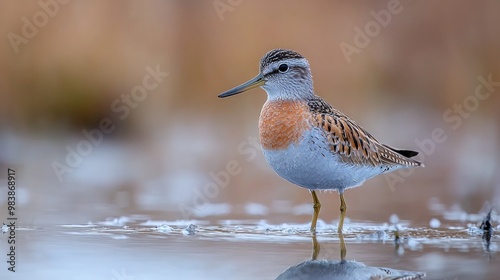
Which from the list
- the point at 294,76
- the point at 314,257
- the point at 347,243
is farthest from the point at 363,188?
the point at 314,257

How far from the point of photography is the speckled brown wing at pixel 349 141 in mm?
9156

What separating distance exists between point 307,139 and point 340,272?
8.21 ft

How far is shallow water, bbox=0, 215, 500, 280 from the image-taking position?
6.58m

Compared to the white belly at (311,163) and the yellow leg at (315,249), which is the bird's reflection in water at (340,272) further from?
the white belly at (311,163)

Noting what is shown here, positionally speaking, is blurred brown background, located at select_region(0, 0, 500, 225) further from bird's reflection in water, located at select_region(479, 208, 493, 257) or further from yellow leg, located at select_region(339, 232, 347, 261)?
yellow leg, located at select_region(339, 232, 347, 261)

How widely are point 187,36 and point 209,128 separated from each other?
209 centimetres

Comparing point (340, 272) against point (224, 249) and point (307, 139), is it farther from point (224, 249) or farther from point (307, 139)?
point (307, 139)

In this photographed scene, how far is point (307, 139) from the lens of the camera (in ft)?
29.2

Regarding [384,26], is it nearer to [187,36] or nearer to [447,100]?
[447,100]

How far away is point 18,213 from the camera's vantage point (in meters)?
9.99

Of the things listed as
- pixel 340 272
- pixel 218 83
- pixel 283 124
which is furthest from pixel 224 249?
pixel 218 83

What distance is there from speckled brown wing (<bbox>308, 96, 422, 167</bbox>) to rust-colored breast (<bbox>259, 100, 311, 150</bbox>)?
15cm

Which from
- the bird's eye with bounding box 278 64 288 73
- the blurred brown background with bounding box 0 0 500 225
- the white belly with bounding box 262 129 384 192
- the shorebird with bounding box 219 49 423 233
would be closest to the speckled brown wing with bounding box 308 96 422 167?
the shorebird with bounding box 219 49 423 233

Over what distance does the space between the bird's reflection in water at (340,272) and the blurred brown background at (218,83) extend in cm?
625
